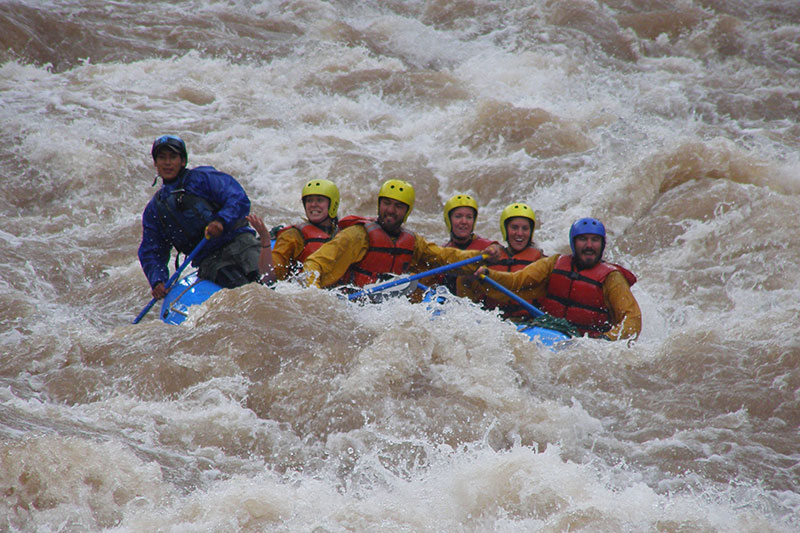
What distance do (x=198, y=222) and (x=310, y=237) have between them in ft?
3.07

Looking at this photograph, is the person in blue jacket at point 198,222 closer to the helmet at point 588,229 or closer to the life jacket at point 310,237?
the life jacket at point 310,237

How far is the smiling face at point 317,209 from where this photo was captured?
20.6 ft

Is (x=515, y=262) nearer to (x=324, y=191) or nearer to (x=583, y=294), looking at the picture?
(x=583, y=294)

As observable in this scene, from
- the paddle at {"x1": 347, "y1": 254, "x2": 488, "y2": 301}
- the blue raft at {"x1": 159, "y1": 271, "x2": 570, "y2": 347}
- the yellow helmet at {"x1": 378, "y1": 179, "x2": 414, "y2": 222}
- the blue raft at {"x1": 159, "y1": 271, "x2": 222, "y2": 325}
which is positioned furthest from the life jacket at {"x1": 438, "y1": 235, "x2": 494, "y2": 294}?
the blue raft at {"x1": 159, "y1": 271, "x2": 222, "y2": 325}

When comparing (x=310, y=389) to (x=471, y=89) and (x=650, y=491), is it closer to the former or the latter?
(x=650, y=491)

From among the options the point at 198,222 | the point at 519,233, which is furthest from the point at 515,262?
the point at 198,222

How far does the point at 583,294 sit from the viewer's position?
5824mm

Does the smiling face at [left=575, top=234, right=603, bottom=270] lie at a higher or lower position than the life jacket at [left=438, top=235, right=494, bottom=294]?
higher

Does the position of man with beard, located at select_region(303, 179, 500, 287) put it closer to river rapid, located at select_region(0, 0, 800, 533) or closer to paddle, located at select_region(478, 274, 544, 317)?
paddle, located at select_region(478, 274, 544, 317)

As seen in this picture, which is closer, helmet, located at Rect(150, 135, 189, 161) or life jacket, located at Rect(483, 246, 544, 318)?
helmet, located at Rect(150, 135, 189, 161)

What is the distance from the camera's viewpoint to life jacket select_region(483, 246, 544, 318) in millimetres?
6062

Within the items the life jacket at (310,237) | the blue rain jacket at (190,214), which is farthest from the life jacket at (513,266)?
the blue rain jacket at (190,214)

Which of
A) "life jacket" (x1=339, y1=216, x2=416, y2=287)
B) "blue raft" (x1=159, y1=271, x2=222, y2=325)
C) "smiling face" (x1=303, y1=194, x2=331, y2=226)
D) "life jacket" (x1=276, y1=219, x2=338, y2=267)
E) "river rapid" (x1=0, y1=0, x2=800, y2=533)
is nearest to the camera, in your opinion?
"river rapid" (x1=0, y1=0, x2=800, y2=533)

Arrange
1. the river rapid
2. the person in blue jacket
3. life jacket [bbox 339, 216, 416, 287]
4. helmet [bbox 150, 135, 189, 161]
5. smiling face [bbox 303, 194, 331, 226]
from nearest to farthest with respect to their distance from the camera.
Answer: the river rapid < helmet [bbox 150, 135, 189, 161] < the person in blue jacket < life jacket [bbox 339, 216, 416, 287] < smiling face [bbox 303, 194, 331, 226]
